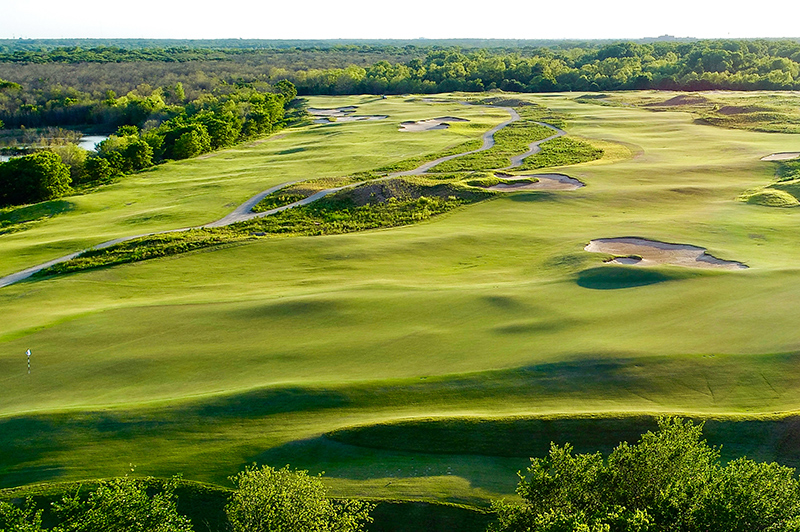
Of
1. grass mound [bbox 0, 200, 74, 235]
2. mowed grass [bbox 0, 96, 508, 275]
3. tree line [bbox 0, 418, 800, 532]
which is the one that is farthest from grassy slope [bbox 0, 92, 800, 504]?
grass mound [bbox 0, 200, 74, 235]

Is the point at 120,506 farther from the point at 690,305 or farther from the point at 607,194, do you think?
the point at 607,194

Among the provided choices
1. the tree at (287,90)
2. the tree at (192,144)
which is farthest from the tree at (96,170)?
the tree at (287,90)

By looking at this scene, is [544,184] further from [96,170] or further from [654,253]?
[96,170]

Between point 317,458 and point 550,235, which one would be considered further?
point 550,235

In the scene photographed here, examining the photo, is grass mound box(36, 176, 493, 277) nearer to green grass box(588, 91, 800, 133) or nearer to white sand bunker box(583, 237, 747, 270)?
white sand bunker box(583, 237, 747, 270)

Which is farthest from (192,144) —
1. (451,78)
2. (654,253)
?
(451,78)

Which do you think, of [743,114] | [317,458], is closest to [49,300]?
[317,458]
